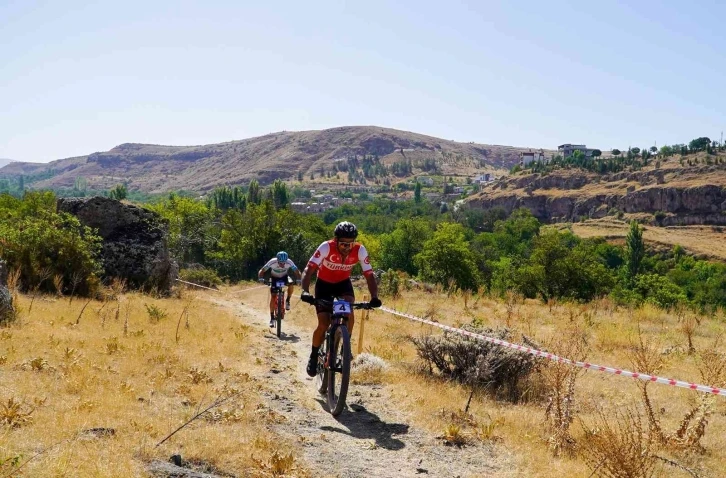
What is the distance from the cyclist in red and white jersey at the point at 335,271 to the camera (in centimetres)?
720

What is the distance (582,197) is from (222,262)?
18036 cm

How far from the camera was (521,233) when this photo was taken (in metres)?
135

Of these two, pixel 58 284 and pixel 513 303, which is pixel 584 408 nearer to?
pixel 513 303

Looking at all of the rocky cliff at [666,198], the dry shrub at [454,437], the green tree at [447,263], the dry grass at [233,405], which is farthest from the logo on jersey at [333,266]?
the rocky cliff at [666,198]

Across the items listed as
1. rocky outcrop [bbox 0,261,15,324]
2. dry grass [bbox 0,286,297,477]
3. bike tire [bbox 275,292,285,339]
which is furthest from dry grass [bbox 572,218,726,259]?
rocky outcrop [bbox 0,261,15,324]

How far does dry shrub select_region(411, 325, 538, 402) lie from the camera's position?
7.93m

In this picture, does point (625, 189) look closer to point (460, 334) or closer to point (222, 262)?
point (222, 262)

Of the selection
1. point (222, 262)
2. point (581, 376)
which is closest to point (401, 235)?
point (222, 262)

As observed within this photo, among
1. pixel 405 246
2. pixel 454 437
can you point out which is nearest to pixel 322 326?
pixel 454 437

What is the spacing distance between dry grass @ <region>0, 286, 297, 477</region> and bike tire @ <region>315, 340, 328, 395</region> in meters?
0.93

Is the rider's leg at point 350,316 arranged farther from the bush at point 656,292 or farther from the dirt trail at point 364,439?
the bush at point 656,292

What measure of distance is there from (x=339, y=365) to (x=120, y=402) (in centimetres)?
260

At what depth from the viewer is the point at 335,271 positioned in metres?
7.41

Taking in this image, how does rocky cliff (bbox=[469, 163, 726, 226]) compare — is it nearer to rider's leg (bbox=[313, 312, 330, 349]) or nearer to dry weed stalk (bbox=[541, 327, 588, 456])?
dry weed stalk (bbox=[541, 327, 588, 456])
